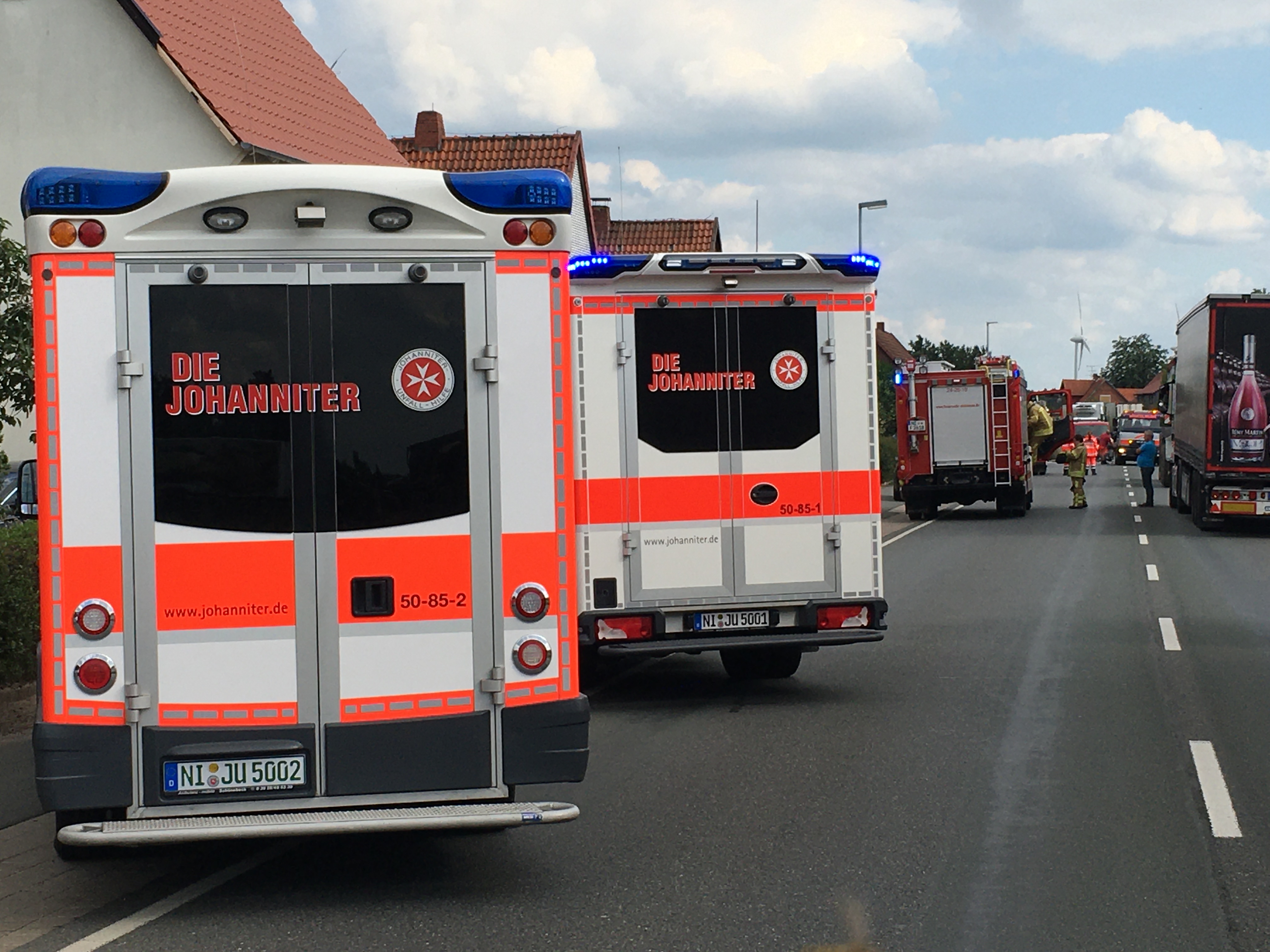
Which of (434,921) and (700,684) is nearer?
(434,921)

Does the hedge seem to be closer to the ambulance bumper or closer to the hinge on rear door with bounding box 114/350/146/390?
the ambulance bumper

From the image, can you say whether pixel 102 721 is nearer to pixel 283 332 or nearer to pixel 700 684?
pixel 283 332

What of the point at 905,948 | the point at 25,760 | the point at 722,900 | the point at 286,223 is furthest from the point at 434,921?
the point at 25,760

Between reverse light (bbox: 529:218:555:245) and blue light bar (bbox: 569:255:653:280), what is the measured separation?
164 inches

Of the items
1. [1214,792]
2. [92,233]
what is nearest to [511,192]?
[92,233]

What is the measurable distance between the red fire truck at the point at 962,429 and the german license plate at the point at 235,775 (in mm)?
26335

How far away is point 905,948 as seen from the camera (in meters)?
5.52

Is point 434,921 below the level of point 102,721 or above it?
below

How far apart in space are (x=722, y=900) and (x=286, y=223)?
3060mm

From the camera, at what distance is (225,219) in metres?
A: 6.00

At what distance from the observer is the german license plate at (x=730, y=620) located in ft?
35.5

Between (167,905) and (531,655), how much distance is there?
67.5 inches

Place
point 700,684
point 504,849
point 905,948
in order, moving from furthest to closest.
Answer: point 700,684 → point 504,849 → point 905,948

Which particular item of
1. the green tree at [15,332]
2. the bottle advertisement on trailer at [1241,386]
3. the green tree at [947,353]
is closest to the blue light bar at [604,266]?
the green tree at [15,332]
